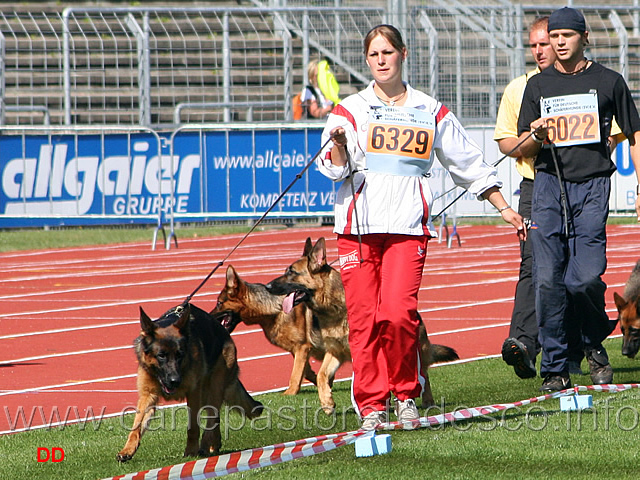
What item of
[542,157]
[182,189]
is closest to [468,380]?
[542,157]

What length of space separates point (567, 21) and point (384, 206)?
1.90 metres

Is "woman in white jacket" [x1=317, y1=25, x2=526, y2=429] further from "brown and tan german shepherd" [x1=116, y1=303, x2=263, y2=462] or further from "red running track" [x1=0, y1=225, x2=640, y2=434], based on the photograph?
"red running track" [x1=0, y1=225, x2=640, y2=434]

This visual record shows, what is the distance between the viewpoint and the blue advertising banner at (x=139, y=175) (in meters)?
19.2

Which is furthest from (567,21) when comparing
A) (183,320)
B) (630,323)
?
(183,320)

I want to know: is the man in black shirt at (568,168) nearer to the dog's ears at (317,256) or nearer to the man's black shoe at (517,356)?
the man's black shoe at (517,356)

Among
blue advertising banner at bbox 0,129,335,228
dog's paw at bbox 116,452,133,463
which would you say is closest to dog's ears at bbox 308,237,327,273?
dog's paw at bbox 116,452,133,463

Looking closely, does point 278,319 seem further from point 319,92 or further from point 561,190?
point 319,92

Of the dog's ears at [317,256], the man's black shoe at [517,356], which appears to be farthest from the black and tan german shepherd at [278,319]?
the man's black shoe at [517,356]

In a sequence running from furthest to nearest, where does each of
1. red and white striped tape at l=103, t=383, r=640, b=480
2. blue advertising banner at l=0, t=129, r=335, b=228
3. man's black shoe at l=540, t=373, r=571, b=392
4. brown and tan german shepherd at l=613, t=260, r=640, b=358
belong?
blue advertising banner at l=0, t=129, r=335, b=228
brown and tan german shepherd at l=613, t=260, r=640, b=358
man's black shoe at l=540, t=373, r=571, b=392
red and white striped tape at l=103, t=383, r=640, b=480

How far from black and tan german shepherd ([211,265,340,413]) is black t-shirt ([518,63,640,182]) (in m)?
2.06

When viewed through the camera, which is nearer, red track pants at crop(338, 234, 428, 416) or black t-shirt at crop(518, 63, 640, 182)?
red track pants at crop(338, 234, 428, 416)

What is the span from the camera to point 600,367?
25.4ft

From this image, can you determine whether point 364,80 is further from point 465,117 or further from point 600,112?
point 600,112

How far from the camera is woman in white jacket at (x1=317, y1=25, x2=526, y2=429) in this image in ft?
20.2
